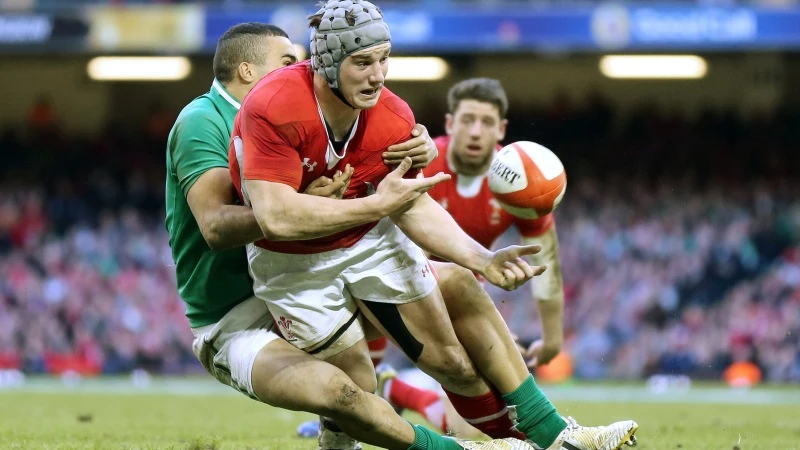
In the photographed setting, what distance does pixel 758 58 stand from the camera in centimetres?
2194

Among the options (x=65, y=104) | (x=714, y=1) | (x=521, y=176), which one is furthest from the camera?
(x=65, y=104)

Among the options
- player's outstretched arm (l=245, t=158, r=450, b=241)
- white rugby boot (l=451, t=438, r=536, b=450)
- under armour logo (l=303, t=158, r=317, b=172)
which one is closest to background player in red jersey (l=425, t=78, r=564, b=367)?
white rugby boot (l=451, t=438, r=536, b=450)

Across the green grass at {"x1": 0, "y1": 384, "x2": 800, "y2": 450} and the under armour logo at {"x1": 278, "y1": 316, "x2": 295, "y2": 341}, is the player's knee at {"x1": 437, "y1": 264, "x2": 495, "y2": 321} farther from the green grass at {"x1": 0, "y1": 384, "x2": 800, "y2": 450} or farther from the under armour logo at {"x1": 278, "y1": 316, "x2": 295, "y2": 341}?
the green grass at {"x1": 0, "y1": 384, "x2": 800, "y2": 450}

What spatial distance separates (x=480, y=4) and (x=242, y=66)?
44.0 ft

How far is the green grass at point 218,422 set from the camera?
677 centimetres

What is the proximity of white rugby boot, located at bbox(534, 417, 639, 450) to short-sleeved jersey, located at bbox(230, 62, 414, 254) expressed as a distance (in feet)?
4.17

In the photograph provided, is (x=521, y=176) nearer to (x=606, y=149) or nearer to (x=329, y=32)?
(x=329, y=32)

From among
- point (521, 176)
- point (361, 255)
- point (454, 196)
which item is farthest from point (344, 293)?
point (454, 196)

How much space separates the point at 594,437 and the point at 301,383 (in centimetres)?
134

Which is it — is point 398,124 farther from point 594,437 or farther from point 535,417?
point 594,437

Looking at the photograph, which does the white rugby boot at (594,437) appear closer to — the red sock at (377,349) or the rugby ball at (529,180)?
the rugby ball at (529,180)

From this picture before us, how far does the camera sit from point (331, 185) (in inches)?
190

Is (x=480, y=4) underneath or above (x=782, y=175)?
above

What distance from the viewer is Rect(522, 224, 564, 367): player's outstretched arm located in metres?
7.11
